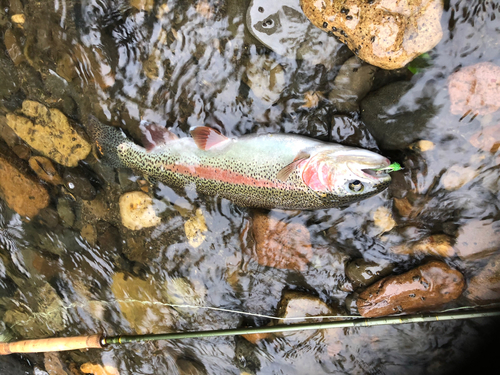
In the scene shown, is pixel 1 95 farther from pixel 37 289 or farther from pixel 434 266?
pixel 434 266

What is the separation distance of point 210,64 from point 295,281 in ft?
8.42

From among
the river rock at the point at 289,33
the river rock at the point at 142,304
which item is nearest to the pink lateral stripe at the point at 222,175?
the river rock at the point at 289,33

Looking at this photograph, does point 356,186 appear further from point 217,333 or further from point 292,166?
point 217,333

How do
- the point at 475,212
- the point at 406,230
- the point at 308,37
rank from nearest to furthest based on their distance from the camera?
the point at 308,37, the point at 475,212, the point at 406,230

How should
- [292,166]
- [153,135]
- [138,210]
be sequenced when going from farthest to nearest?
[138,210]
[153,135]
[292,166]

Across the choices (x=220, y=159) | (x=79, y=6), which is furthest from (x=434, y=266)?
(x=79, y=6)

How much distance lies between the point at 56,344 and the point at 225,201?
9.25 feet

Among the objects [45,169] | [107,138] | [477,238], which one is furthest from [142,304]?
[477,238]

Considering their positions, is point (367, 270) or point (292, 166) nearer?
point (292, 166)

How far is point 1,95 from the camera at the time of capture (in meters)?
3.76

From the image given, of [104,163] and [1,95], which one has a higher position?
[1,95]

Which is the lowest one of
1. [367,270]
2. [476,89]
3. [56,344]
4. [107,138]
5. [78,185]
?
[56,344]

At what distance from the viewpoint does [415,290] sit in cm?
347

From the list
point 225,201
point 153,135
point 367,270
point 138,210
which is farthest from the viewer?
point 138,210
